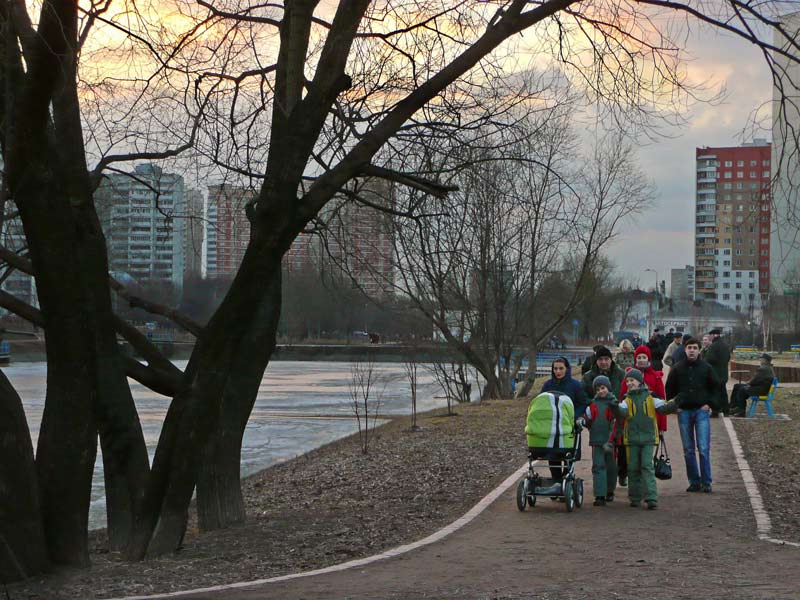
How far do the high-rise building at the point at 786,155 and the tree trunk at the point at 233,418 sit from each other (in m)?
5.30

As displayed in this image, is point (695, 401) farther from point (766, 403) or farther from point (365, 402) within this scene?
point (766, 403)

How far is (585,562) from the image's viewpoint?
28.7ft

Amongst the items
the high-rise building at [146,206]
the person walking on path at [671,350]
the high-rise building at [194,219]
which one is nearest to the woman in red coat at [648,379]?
the high-rise building at [194,219]

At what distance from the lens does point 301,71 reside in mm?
11133

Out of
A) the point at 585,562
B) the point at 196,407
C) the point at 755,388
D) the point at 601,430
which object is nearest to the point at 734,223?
the point at 601,430

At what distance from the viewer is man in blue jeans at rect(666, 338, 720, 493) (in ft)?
40.6

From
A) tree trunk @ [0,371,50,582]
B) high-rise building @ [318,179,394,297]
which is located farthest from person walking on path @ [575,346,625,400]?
tree trunk @ [0,371,50,582]

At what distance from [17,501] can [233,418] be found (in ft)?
11.9

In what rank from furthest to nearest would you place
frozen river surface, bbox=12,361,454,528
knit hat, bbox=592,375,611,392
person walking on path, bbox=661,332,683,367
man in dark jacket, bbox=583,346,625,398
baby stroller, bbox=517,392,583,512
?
1. frozen river surface, bbox=12,361,454,528
2. person walking on path, bbox=661,332,683,367
3. man in dark jacket, bbox=583,346,625,398
4. knit hat, bbox=592,375,611,392
5. baby stroller, bbox=517,392,583,512

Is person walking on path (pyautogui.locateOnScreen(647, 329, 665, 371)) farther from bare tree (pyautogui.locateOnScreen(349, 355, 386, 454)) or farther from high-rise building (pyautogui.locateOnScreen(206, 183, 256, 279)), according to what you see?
high-rise building (pyautogui.locateOnScreen(206, 183, 256, 279))

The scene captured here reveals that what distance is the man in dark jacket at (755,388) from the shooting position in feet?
73.4

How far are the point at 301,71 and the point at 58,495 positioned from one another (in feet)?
15.4

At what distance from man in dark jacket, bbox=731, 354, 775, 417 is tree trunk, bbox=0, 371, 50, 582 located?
1655 centimetres

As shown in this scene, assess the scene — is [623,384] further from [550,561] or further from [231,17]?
[231,17]
